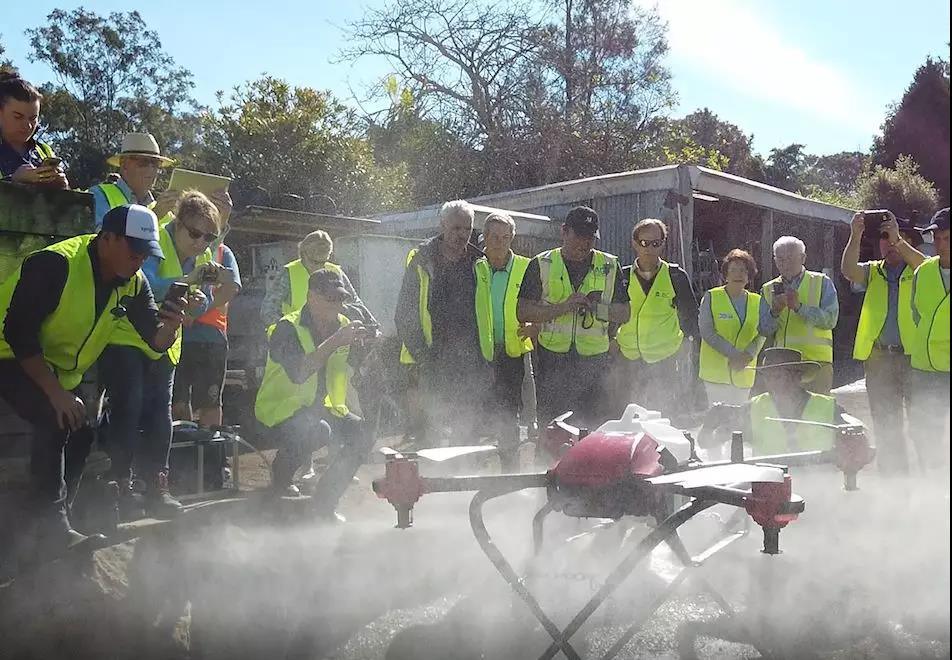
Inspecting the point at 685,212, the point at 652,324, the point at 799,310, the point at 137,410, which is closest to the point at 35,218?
the point at 137,410

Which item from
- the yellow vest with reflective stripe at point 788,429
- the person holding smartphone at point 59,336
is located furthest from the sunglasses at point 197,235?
the yellow vest with reflective stripe at point 788,429

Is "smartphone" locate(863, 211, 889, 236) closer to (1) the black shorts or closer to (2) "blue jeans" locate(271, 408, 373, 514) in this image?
(2) "blue jeans" locate(271, 408, 373, 514)

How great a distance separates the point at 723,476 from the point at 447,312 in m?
2.79

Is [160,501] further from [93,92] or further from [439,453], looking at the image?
[93,92]

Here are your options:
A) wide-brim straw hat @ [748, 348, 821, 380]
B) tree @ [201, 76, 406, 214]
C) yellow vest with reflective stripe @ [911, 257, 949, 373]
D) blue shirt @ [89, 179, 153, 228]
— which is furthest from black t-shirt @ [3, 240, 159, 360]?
tree @ [201, 76, 406, 214]

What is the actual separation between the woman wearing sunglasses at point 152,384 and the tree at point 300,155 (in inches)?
702

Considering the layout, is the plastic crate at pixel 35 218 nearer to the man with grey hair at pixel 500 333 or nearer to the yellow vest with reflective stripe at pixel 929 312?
the man with grey hair at pixel 500 333

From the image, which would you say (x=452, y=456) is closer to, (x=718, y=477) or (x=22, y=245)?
(x=718, y=477)

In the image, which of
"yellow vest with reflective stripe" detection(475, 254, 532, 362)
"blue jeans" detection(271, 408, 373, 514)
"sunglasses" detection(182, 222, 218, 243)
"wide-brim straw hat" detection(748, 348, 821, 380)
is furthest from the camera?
"yellow vest with reflective stripe" detection(475, 254, 532, 362)

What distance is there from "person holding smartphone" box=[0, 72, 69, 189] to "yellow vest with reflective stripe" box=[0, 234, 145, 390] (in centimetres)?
85

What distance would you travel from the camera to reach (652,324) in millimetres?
5164

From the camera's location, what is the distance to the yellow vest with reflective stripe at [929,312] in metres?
3.28

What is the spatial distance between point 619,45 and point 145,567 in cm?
2325

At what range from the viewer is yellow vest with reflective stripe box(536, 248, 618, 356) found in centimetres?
482
